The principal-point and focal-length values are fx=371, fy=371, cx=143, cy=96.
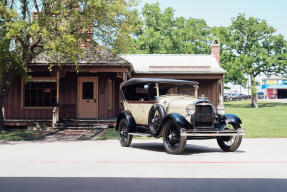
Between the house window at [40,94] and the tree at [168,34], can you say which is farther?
the tree at [168,34]

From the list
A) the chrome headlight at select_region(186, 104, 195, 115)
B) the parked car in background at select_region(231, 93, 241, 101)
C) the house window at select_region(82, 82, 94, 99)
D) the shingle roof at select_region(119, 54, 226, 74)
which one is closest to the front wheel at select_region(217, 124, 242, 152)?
the chrome headlight at select_region(186, 104, 195, 115)

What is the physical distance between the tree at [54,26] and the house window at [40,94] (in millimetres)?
4206

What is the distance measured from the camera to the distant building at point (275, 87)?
93169mm

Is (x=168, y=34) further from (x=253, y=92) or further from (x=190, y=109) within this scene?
(x=190, y=109)

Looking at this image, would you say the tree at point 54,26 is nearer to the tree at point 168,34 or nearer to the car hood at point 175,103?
the car hood at point 175,103

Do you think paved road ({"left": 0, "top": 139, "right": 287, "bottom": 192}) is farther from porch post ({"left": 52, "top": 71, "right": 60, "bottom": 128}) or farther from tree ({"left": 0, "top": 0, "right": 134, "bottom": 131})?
porch post ({"left": 52, "top": 71, "right": 60, "bottom": 128})

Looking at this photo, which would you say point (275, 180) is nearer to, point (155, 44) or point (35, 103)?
point (35, 103)

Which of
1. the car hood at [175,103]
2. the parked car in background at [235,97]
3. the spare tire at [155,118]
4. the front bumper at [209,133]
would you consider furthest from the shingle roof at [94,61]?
the parked car in background at [235,97]

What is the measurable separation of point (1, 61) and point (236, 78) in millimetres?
38436

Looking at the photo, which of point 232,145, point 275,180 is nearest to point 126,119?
point 232,145

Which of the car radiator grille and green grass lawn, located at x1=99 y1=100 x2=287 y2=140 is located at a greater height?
the car radiator grille

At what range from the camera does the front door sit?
869 inches

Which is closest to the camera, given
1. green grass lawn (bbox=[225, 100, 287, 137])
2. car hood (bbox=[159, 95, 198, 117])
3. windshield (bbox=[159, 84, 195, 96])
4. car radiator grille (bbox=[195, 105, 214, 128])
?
car radiator grille (bbox=[195, 105, 214, 128])

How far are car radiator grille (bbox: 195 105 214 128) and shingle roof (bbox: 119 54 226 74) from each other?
15.7 metres
